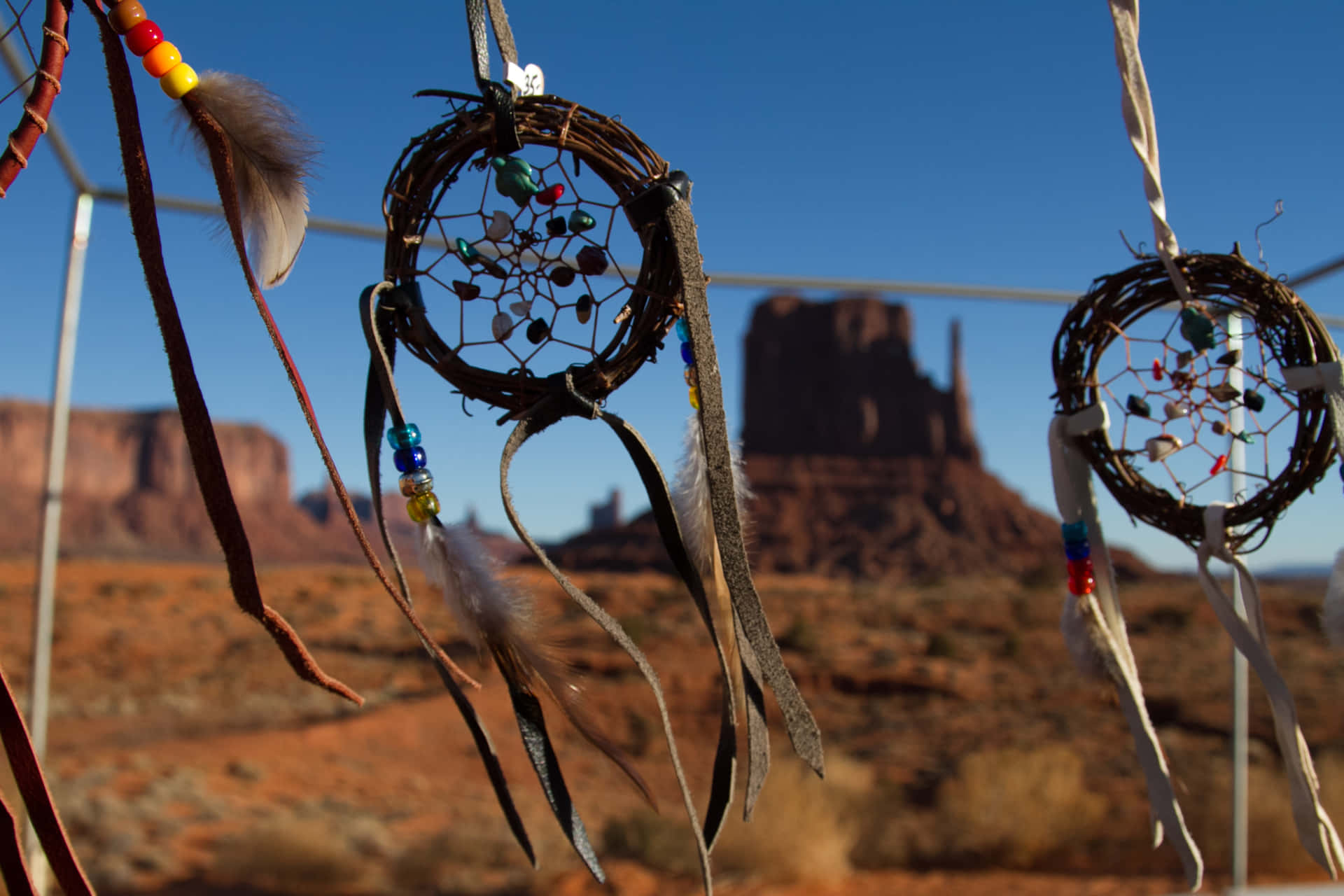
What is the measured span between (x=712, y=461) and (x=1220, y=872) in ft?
20.8

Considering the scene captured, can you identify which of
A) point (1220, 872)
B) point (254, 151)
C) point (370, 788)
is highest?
point (254, 151)

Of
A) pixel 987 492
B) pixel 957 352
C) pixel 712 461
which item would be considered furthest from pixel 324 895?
pixel 957 352

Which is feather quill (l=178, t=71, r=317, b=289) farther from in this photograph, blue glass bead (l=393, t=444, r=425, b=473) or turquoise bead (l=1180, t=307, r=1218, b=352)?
turquoise bead (l=1180, t=307, r=1218, b=352)

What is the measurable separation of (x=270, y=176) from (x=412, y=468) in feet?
1.39

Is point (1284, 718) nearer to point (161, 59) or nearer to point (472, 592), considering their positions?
point (472, 592)

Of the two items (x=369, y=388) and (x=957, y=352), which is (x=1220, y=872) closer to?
(x=369, y=388)

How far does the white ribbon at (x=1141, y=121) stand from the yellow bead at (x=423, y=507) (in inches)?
49.0

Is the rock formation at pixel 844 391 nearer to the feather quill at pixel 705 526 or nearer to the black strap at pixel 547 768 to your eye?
the feather quill at pixel 705 526

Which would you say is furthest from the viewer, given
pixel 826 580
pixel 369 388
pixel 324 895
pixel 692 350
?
pixel 826 580

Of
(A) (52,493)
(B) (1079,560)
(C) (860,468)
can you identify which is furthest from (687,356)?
(C) (860,468)

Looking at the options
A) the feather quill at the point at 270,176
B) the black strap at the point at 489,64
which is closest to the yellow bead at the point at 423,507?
the feather quill at the point at 270,176

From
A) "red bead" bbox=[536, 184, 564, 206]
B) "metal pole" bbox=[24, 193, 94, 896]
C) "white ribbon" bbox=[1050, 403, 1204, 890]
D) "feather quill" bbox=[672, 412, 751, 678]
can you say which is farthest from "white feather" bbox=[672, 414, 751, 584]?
"metal pole" bbox=[24, 193, 94, 896]

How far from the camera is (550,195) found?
1170mm

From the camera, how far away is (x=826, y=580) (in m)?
37.0
